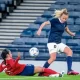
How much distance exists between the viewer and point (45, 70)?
410 inches

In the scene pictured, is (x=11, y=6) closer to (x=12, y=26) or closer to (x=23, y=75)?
(x=12, y=26)

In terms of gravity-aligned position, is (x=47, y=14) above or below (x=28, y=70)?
above

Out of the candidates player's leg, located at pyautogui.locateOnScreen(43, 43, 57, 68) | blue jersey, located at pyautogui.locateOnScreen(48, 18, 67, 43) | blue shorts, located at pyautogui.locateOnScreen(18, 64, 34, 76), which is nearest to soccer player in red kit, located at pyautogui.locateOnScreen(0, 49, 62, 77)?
blue shorts, located at pyautogui.locateOnScreen(18, 64, 34, 76)

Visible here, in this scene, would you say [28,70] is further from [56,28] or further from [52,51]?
[56,28]

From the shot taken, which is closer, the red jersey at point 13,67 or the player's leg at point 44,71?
the red jersey at point 13,67

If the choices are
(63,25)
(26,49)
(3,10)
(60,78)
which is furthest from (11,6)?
(60,78)

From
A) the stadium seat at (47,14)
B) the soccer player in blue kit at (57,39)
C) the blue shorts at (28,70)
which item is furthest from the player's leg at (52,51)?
the stadium seat at (47,14)

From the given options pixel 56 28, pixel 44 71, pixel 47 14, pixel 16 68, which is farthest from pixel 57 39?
pixel 47 14

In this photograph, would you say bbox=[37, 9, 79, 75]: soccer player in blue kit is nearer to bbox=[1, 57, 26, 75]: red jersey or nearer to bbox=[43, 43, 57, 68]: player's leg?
bbox=[43, 43, 57, 68]: player's leg

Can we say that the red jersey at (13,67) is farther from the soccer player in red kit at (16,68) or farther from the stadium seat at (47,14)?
the stadium seat at (47,14)

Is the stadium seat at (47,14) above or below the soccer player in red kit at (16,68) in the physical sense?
above

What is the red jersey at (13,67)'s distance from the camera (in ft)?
33.3

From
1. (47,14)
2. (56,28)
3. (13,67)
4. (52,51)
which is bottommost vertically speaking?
(13,67)

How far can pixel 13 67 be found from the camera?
1018cm
